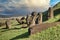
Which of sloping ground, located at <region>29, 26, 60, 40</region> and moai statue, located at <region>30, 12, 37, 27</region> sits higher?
moai statue, located at <region>30, 12, 37, 27</region>

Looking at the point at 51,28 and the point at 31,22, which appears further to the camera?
the point at 31,22

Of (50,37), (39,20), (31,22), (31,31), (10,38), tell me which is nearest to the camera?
(50,37)

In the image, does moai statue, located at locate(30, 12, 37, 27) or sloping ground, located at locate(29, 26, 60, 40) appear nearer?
sloping ground, located at locate(29, 26, 60, 40)

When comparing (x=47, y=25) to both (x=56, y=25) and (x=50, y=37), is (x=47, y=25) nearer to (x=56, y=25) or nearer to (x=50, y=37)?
(x=56, y=25)

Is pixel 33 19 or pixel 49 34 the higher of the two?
pixel 33 19

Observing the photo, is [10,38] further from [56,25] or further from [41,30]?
[56,25]

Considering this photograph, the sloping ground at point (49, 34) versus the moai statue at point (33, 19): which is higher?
the moai statue at point (33, 19)

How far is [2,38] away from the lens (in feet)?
119

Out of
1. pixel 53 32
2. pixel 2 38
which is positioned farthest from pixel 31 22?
pixel 53 32

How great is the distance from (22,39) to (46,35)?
3.73m

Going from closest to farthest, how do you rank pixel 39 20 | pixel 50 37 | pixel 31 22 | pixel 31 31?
1. pixel 50 37
2. pixel 31 31
3. pixel 31 22
4. pixel 39 20

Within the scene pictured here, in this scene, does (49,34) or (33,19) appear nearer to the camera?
(49,34)

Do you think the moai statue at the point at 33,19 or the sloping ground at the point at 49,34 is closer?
the sloping ground at the point at 49,34

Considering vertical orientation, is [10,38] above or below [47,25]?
below
